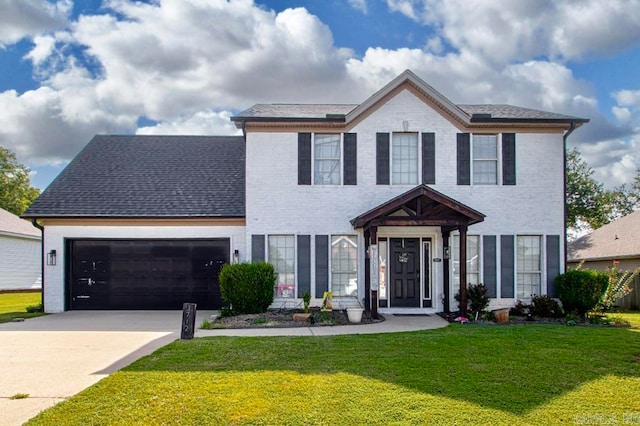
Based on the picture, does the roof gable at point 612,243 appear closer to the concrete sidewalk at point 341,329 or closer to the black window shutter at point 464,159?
the black window shutter at point 464,159

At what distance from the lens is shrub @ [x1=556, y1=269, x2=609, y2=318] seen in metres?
13.4

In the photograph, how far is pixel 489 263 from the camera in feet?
47.4

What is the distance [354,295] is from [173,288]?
5.78 m

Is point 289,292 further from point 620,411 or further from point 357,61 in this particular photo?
point 620,411

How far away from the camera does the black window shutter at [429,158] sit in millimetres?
14586

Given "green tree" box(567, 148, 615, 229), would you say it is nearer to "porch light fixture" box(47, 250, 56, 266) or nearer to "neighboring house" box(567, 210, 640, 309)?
"neighboring house" box(567, 210, 640, 309)

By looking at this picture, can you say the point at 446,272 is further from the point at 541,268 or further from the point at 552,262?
the point at 552,262

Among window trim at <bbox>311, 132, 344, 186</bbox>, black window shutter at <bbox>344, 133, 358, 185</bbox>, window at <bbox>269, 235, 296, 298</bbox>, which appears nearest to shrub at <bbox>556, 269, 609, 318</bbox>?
black window shutter at <bbox>344, 133, 358, 185</bbox>

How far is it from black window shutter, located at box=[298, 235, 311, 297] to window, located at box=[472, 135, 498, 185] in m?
5.46

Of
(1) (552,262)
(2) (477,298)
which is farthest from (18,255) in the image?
(1) (552,262)

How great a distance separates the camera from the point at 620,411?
5.37 meters

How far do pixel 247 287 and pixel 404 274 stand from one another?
4.72 metres

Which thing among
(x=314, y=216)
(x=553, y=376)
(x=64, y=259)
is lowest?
(x=553, y=376)

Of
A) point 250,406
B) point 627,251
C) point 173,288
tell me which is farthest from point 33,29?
point 627,251
